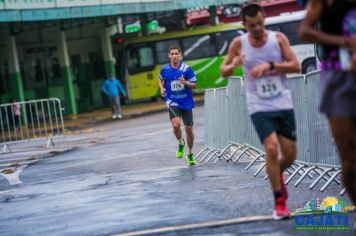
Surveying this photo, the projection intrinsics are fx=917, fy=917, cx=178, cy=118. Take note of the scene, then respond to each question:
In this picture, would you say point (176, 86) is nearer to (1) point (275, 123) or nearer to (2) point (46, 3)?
Answer: (1) point (275, 123)

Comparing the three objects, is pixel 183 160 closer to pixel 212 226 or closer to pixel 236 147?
pixel 236 147

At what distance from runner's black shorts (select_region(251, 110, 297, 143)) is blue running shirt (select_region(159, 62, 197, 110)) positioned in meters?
6.93

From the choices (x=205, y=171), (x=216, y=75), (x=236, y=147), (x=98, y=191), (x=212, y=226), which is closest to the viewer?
(x=212, y=226)

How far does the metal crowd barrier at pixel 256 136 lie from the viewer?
10.2 meters

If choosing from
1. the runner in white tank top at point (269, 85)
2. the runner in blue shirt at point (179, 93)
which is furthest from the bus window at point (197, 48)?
the runner in white tank top at point (269, 85)

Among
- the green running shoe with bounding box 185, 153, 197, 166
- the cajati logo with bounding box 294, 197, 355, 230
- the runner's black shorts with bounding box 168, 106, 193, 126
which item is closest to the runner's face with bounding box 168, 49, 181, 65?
the runner's black shorts with bounding box 168, 106, 193, 126

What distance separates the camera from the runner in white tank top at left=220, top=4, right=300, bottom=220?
755 cm

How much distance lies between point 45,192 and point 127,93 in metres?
30.0

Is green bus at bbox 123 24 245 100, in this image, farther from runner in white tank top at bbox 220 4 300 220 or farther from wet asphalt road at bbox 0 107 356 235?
runner in white tank top at bbox 220 4 300 220

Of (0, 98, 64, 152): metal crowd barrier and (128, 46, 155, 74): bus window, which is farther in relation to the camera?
(128, 46, 155, 74): bus window

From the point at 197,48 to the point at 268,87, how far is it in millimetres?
34653

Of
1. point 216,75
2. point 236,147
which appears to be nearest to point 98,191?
point 236,147

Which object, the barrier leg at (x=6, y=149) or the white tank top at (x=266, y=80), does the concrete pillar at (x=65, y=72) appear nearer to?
the barrier leg at (x=6, y=149)

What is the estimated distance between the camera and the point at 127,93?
140ft
